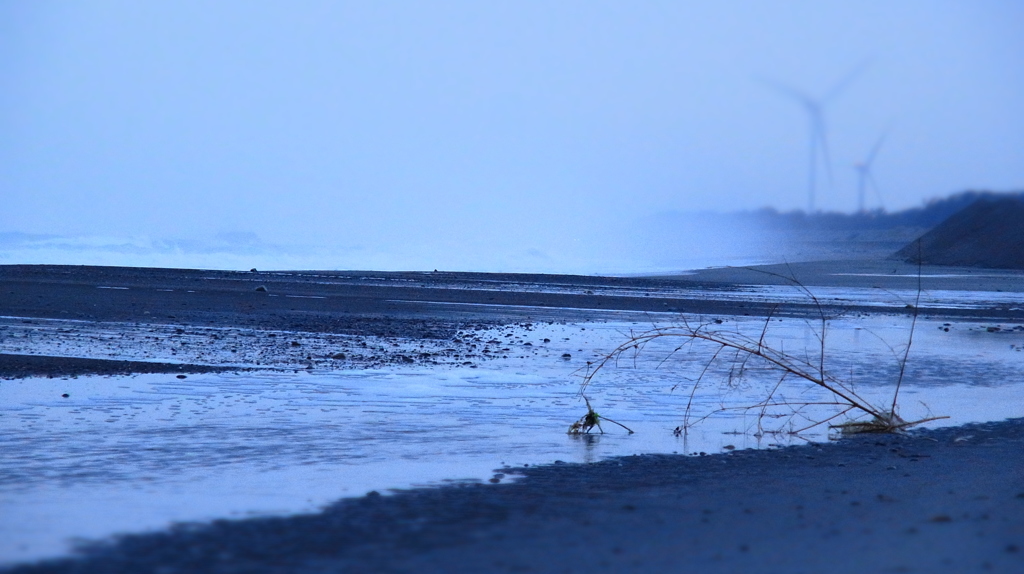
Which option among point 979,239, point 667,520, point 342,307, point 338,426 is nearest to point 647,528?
point 667,520

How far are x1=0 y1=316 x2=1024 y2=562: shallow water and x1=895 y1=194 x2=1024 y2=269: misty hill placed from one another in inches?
3093

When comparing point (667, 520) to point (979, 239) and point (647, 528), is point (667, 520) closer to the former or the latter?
point (647, 528)

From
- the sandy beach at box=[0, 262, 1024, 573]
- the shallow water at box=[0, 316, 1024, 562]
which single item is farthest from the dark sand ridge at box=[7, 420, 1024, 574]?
the shallow water at box=[0, 316, 1024, 562]

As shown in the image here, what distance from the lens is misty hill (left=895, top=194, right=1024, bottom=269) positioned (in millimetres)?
96812

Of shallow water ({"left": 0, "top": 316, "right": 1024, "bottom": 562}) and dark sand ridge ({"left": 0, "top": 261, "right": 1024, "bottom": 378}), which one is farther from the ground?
dark sand ridge ({"left": 0, "top": 261, "right": 1024, "bottom": 378})

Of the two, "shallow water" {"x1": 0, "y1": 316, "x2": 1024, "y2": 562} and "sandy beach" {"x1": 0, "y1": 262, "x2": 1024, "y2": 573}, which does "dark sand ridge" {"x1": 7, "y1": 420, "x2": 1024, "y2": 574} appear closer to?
"sandy beach" {"x1": 0, "y1": 262, "x2": 1024, "y2": 573}

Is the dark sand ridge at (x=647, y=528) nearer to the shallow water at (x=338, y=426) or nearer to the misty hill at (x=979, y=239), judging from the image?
the shallow water at (x=338, y=426)

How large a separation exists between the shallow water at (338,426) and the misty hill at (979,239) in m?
78.6

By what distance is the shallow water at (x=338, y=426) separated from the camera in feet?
23.5

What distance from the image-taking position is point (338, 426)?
1038 cm

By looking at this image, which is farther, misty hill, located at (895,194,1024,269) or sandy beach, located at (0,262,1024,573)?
misty hill, located at (895,194,1024,269)

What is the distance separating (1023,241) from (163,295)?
284ft

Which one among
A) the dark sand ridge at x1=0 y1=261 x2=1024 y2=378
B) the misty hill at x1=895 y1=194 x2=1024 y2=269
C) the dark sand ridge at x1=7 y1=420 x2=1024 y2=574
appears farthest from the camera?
the misty hill at x1=895 y1=194 x2=1024 y2=269

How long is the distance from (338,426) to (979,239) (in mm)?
108567
